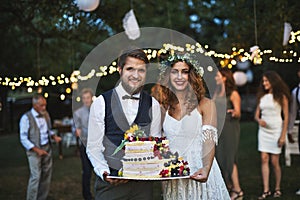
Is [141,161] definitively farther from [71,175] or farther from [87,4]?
[71,175]

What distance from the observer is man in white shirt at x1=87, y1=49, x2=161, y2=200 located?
276 centimetres

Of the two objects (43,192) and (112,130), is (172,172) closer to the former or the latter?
(112,130)

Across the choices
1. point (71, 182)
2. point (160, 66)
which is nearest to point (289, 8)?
point (160, 66)

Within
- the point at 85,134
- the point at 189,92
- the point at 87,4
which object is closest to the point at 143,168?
the point at 189,92

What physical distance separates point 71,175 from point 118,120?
544cm

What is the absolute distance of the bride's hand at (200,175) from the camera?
274cm

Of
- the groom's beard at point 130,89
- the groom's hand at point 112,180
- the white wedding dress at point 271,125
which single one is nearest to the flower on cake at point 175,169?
the groom's hand at point 112,180

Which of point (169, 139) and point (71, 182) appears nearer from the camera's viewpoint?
point (169, 139)

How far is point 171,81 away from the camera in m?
3.01

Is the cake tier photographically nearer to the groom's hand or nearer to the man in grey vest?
the groom's hand

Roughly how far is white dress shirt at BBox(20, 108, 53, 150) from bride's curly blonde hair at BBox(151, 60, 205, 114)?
250cm

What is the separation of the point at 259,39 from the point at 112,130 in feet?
17.1

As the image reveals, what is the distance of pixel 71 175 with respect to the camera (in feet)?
26.0

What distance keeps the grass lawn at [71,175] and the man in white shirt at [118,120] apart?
9.95 feet
